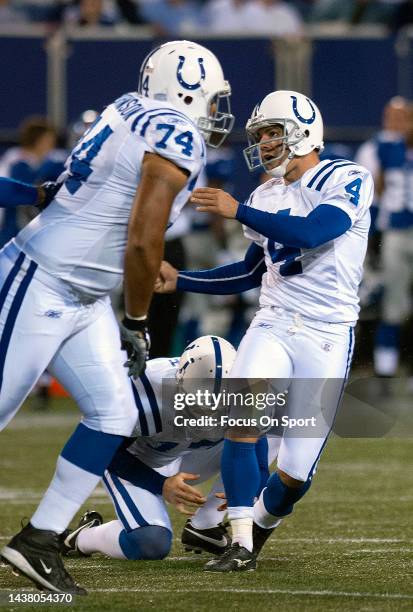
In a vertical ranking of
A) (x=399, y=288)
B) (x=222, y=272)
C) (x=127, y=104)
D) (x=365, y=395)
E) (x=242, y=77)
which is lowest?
(x=365, y=395)

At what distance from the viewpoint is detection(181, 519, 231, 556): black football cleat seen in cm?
435

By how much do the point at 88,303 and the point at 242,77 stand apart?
21.2 feet

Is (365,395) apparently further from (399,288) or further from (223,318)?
(223,318)

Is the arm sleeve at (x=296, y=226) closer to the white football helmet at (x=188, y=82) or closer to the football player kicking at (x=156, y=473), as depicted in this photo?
the white football helmet at (x=188, y=82)

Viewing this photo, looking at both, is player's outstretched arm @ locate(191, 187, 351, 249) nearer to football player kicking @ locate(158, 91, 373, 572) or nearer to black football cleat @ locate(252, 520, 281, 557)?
football player kicking @ locate(158, 91, 373, 572)

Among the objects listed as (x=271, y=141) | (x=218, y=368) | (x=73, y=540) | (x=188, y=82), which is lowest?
(x=73, y=540)

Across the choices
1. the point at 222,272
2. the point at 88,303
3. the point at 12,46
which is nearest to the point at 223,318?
the point at 12,46

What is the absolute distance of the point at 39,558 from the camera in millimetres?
3488

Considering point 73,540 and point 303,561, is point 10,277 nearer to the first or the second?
point 73,540

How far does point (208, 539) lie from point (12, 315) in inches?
46.6

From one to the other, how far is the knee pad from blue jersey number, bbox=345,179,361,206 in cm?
121

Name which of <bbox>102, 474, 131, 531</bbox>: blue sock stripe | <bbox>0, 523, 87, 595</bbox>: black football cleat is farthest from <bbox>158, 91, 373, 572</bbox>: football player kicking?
<bbox>0, 523, 87, 595</bbox>: black football cleat

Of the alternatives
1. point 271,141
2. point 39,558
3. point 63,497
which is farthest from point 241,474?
point 271,141

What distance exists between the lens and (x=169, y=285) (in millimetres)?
4441
